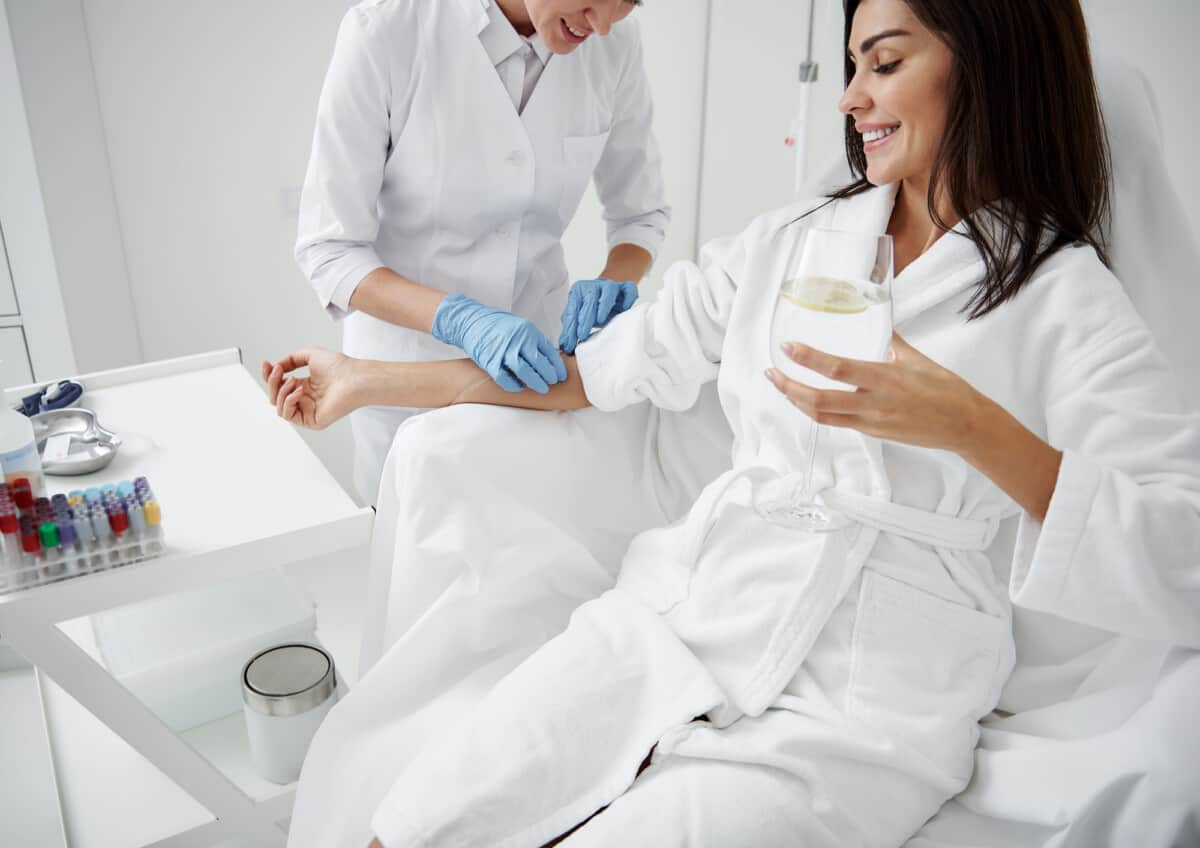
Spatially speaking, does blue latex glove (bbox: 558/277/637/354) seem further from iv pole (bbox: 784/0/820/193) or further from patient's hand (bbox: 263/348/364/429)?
iv pole (bbox: 784/0/820/193)

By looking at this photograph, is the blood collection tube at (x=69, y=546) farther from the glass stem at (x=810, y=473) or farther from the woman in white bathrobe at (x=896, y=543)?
the glass stem at (x=810, y=473)

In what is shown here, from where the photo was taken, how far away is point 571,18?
4.40 ft

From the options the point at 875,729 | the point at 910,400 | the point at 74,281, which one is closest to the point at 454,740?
the point at 875,729

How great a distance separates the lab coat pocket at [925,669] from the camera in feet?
3.19

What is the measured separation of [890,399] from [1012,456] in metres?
0.15

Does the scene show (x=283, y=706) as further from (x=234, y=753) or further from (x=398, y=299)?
(x=398, y=299)

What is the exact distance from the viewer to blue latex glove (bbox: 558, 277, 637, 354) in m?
1.42

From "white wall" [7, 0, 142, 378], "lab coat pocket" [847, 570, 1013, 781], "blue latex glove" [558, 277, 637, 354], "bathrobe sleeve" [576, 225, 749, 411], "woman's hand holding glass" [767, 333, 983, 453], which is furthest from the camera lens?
"white wall" [7, 0, 142, 378]

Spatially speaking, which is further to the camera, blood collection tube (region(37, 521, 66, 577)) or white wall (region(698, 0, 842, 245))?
A: white wall (region(698, 0, 842, 245))

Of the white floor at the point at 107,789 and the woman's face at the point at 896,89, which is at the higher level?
the woman's face at the point at 896,89

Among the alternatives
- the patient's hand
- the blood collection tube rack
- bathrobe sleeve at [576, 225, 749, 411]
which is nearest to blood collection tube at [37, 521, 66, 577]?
the blood collection tube rack

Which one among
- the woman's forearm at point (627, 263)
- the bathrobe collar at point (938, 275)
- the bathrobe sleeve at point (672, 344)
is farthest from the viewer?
the woman's forearm at point (627, 263)

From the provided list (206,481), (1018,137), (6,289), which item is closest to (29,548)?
(206,481)

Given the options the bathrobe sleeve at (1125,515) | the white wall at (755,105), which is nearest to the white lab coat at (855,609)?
the bathrobe sleeve at (1125,515)
